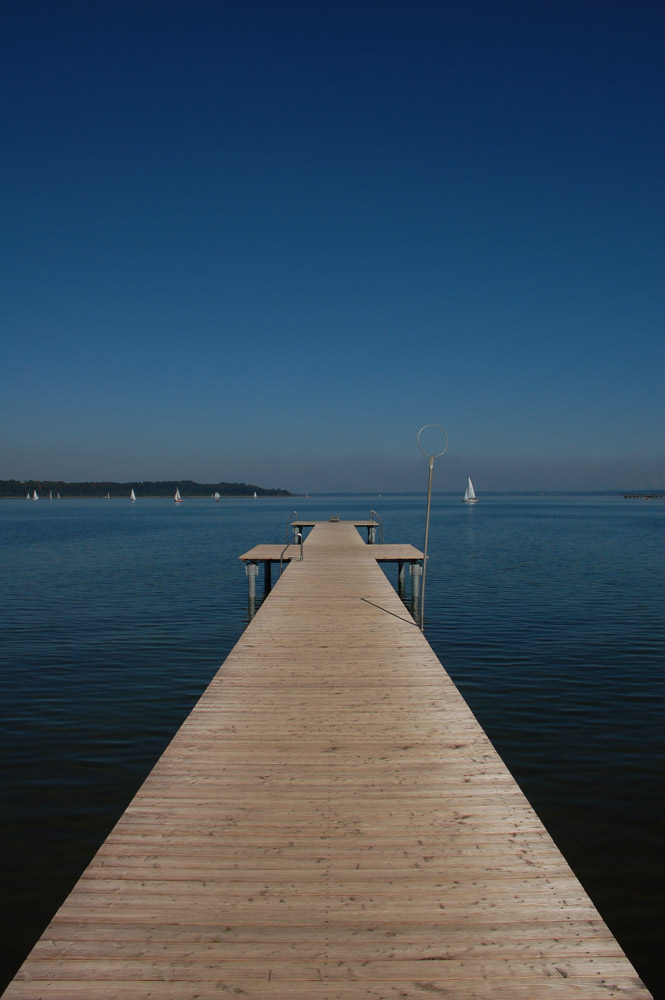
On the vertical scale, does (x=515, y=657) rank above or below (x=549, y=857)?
below

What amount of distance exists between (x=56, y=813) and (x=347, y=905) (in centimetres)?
516

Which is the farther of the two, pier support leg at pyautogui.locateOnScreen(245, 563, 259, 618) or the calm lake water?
pier support leg at pyautogui.locateOnScreen(245, 563, 259, 618)

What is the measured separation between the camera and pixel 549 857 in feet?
15.1

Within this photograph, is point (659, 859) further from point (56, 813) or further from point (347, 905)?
point (56, 813)

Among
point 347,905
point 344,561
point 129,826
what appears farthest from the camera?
point 344,561

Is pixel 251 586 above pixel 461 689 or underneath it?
above

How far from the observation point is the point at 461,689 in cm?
1236

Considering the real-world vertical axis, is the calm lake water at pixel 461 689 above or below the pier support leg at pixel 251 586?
below

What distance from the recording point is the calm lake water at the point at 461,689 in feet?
21.6

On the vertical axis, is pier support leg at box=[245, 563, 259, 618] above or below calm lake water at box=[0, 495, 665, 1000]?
above

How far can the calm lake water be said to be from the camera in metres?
6.59

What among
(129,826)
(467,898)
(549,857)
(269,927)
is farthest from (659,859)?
(129,826)

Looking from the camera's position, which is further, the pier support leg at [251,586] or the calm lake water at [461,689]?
the pier support leg at [251,586]

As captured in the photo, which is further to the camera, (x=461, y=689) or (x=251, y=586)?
(x=251, y=586)
